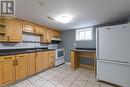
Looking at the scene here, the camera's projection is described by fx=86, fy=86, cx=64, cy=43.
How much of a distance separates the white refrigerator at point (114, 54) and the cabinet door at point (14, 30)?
8.85ft

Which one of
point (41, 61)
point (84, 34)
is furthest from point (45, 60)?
point (84, 34)

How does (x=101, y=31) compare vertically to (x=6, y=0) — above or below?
below

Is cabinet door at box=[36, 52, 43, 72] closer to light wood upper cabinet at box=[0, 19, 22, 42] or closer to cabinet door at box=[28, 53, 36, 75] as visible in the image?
cabinet door at box=[28, 53, 36, 75]

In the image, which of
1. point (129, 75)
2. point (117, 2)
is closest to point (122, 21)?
point (117, 2)

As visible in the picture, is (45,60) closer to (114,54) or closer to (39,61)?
(39,61)

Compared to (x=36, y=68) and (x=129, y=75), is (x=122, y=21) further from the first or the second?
(x=36, y=68)

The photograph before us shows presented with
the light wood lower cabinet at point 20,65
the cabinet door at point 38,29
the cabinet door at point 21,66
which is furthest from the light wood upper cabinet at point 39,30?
the cabinet door at point 21,66

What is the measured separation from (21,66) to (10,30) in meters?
1.20

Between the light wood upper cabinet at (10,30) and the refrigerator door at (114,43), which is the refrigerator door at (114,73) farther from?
the light wood upper cabinet at (10,30)

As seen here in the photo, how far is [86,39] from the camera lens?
14.4 ft

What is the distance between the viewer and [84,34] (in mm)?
4531

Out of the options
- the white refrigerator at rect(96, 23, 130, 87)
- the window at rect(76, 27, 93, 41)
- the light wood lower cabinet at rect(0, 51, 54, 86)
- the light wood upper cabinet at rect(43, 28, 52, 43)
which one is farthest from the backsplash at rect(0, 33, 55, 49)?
the white refrigerator at rect(96, 23, 130, 87)

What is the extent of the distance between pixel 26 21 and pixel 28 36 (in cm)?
68

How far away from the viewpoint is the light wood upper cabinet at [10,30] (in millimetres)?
2641
